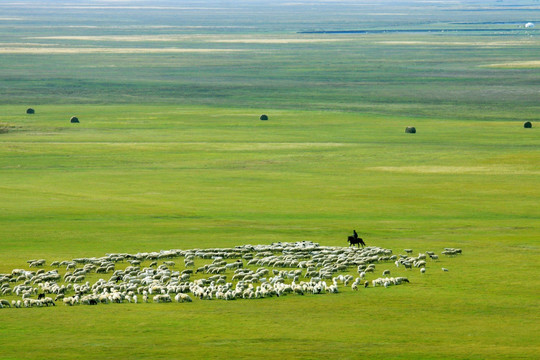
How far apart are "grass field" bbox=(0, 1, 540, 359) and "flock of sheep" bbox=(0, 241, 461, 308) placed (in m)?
0.86

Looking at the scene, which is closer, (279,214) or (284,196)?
(279,214)

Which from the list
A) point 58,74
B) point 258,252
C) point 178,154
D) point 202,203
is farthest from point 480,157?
point 58,74

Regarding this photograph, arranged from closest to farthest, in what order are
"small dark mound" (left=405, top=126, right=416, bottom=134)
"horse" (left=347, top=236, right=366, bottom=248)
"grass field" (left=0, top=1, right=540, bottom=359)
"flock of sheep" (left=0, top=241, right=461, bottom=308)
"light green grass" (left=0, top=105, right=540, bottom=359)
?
"light green grass" (left=0, top=105, right=540, bottom=359) → "grass field" (left=0, top=1, right=540, bottom=359) → "flock of sheep" (left=0, top=241, right=461, bottom=308) → "horse" (left=347, top=236, right=366, bottom=248) → "small dark mound" (left=405, top=126, right=416, bottom=134)

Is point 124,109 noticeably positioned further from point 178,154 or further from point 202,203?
point 202,203

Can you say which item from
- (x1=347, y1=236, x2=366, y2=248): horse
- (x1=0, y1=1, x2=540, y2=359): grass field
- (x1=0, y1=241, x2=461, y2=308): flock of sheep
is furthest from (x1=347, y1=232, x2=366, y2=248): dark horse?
(x1=0, y1=1, x2=540, y2=359): grass field

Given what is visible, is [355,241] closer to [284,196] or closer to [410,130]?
[284,196]

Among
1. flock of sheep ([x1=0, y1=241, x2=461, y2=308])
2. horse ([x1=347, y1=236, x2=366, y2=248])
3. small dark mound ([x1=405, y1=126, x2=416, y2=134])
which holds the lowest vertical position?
flock of sheep ([x1=0, y1=241, x2=461, y2=308])

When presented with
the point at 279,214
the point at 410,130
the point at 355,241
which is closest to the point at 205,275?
the point at 355,241

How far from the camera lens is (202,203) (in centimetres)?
6125

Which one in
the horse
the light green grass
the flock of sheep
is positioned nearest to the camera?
the light green grass

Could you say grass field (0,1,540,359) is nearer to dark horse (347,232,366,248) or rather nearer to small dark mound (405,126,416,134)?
dark horse (347,232,366,248)

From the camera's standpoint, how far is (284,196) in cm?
6406

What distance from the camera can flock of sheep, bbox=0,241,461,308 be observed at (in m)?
36.3

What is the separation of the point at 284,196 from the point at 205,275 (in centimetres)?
2410
